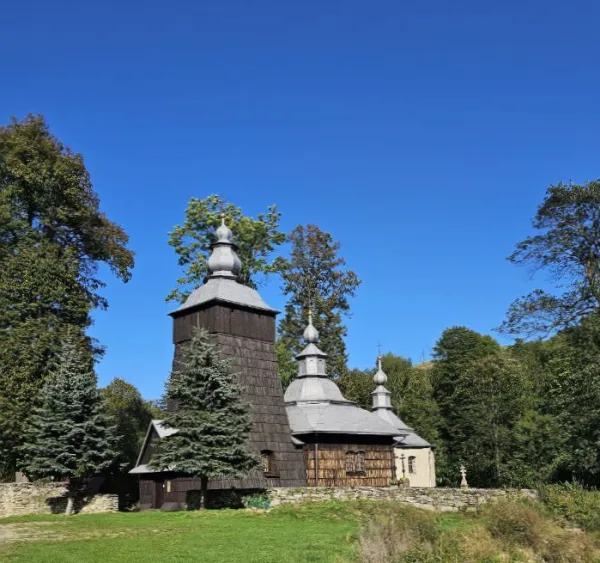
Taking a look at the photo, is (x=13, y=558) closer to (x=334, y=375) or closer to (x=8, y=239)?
(x=8, y=239)

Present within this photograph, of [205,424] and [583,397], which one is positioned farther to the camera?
[583,397]

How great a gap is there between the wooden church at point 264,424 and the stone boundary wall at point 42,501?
2.31 m

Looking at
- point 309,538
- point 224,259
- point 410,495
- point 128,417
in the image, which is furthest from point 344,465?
point 128,417

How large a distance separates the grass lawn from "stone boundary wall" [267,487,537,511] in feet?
4.62

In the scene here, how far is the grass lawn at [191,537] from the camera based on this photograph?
1291cm

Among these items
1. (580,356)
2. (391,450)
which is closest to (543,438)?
(391,450)

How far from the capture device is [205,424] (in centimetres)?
2205

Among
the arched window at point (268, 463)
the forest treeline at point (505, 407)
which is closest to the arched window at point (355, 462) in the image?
the arched window at point (268, 463)

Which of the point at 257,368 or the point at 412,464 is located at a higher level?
the point at 257,368

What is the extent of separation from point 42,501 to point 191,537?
482 inches

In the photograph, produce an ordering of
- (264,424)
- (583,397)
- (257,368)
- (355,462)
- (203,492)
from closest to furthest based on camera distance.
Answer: (203,492), (583,397), (264,424), (257,368), (355,462)

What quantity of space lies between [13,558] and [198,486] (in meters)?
13.3

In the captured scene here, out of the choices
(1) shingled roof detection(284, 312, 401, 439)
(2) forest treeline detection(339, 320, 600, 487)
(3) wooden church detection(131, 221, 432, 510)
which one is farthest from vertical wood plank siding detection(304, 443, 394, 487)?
(2) forest treeline detection(339, 320, 600, 487)

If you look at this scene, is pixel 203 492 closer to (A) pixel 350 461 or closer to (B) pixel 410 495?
(B) pixel 410 495
